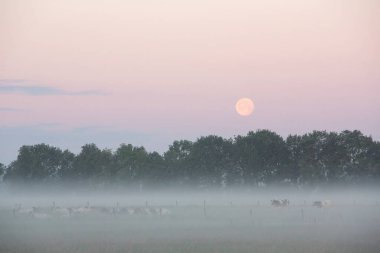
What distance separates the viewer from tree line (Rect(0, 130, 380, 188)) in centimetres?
10162

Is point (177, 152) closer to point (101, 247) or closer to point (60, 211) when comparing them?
point (60, 211)

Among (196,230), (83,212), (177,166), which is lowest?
(196,230)

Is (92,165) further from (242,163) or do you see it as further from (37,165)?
(242,163)

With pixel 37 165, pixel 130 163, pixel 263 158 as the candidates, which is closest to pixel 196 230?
pixel 263 158

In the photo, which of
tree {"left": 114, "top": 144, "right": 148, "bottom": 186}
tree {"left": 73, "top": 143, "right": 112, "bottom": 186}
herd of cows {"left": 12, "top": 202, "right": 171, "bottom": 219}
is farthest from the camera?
tree {"left": 73, "top": 143, "right": 112, "bottom": 186}

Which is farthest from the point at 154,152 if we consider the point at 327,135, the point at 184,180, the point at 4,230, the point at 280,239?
the point at 280,239

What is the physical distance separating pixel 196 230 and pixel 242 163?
60.8m

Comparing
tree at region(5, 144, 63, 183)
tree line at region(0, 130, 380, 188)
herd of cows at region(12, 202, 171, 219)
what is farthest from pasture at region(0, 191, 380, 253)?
tree at region(5, 144, 63, 183)

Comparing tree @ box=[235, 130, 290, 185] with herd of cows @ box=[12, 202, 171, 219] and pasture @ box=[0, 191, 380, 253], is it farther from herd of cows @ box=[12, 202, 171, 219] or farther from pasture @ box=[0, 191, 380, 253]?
herd of cows @ box=[12, 202, 171, 219]

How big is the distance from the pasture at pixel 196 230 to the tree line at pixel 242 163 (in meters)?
30.2

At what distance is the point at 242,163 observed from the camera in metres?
108

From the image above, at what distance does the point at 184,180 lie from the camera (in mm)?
107812

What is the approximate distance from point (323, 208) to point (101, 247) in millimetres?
35120

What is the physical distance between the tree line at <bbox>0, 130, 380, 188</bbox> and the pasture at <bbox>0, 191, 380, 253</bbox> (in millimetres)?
30211
